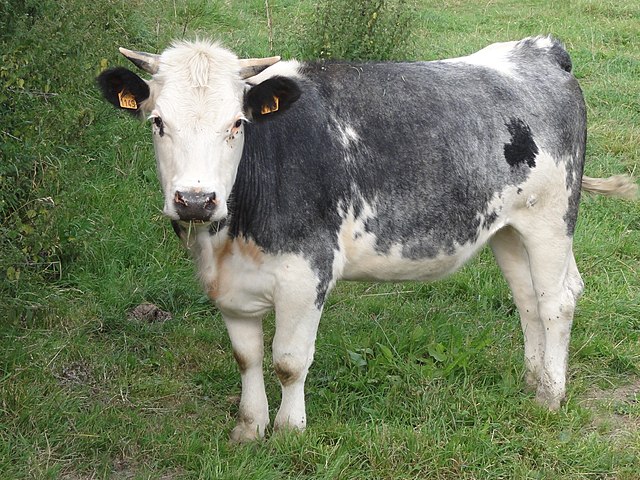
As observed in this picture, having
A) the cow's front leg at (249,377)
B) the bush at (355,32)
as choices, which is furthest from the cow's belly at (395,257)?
the bush at (355,32)

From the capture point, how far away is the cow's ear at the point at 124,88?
4.65 metres

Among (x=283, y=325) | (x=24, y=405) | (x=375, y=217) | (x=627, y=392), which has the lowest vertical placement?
(x=627, y=392)

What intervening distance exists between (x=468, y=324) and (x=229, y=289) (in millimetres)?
2167

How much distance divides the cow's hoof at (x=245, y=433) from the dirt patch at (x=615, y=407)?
1.90m

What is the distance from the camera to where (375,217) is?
17.1ft

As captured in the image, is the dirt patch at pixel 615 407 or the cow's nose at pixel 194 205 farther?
the dirt patch at pixel 615 407

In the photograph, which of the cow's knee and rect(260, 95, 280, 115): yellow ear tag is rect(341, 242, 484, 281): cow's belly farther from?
rect(260, 95, 280, 115): yellow ear tag

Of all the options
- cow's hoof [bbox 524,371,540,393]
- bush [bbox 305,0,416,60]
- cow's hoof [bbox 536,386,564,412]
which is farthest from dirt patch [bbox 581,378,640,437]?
bush [bbox 305,0,416,60]

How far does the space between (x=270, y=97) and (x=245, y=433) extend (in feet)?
6.09

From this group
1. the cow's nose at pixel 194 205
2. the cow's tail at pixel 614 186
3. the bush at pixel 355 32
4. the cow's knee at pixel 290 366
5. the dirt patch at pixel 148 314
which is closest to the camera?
the cow's nose at pixel 194 205

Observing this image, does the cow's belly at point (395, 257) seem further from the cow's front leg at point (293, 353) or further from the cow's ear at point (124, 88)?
the cow's ear at point (124, 88)

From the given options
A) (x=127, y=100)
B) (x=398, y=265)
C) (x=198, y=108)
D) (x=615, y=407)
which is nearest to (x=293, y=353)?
(x=398, y=265)

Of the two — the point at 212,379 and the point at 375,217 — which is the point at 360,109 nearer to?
the point at 375,217

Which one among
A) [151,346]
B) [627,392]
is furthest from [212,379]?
[627,392]
